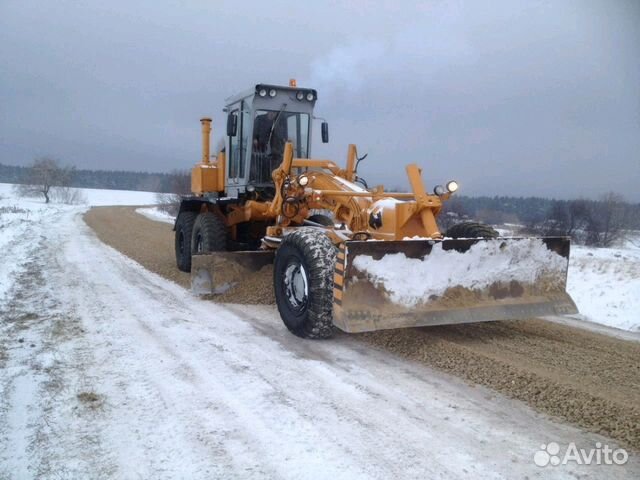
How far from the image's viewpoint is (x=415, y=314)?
5.05 meters

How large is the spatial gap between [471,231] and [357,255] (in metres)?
2.32

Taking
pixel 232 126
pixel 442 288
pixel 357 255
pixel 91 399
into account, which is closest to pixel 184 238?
pixel 232 126

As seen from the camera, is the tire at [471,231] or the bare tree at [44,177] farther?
the bare tree at [44,177]

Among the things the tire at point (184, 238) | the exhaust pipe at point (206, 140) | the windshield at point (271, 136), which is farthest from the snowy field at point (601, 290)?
the exhaust pipe at point (206, 140)

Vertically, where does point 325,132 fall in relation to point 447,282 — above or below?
above

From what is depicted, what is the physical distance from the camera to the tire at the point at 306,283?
207 inches

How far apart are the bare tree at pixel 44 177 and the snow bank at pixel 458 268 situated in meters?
63.3

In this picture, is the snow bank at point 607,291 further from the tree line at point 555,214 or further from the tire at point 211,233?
the tire at point 211,233

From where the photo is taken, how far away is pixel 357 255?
4.96 m

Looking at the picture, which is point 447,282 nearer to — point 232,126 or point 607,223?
point 232,126

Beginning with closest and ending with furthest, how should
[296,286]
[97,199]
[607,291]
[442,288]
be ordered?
[442,288] < [296,286] < [607,291] < [97,199]

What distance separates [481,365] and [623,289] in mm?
5367

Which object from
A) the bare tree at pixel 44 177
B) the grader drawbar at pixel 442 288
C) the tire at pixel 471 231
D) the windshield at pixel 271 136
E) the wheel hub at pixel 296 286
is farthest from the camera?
the bare tree at pixel 44 177

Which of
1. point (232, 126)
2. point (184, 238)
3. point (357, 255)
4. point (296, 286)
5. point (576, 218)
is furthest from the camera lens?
point (576, 218)
